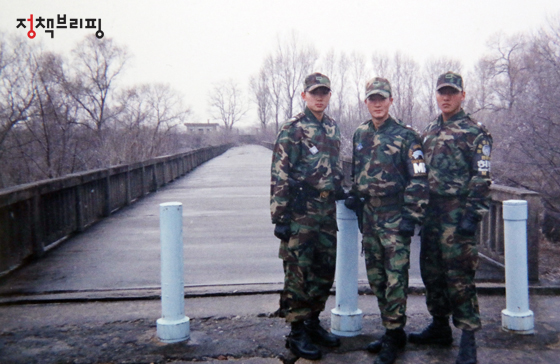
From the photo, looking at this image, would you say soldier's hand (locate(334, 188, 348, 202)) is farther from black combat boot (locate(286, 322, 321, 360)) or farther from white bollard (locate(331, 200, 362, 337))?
black combat boot (locate(286, 322, 321, 360))

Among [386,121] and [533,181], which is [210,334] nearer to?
[386,121]

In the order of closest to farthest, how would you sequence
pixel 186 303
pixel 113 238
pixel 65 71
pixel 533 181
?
pixel 186 303 → pixel 113 238 → pixel 533 181 → pixel 65 71

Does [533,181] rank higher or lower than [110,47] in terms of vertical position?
lower

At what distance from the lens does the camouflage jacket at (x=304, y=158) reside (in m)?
3.99

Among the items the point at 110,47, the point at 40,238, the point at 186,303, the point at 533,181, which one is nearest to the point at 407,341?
the point at 186,303

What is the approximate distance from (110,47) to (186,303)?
4946 cm

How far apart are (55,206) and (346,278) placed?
5.19 metres

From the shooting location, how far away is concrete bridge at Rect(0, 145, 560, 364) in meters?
3.91

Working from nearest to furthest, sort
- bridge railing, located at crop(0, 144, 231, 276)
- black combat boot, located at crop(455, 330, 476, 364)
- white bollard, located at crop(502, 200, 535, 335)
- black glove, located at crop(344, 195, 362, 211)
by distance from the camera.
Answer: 1. black combat boot, located at crop(455, 330, 476, 364)
2. black glove, located at crop(344, 195, 362, 211)
3. white bollard, located at crop(502, 200, 535, 335)
4. bridge railing, located at crop(0, 144, 231, 276)

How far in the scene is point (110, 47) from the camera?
49875 millimetres

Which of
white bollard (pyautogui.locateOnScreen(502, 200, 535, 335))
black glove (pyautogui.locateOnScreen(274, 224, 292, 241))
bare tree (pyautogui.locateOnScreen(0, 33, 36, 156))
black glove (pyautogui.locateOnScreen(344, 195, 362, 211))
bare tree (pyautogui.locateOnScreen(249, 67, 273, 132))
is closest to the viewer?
black glove (pyautogui.locateOnScreen(274, 224, 292, 241))

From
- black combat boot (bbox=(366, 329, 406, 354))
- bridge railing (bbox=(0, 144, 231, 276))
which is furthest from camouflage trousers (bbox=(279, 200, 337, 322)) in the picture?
bridge railing (bbox=(0, 144, 231, 276))

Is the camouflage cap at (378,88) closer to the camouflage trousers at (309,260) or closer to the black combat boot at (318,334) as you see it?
the camouflage trousers at (309,260)

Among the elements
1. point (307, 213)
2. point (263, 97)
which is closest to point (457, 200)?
point (307, 213)
